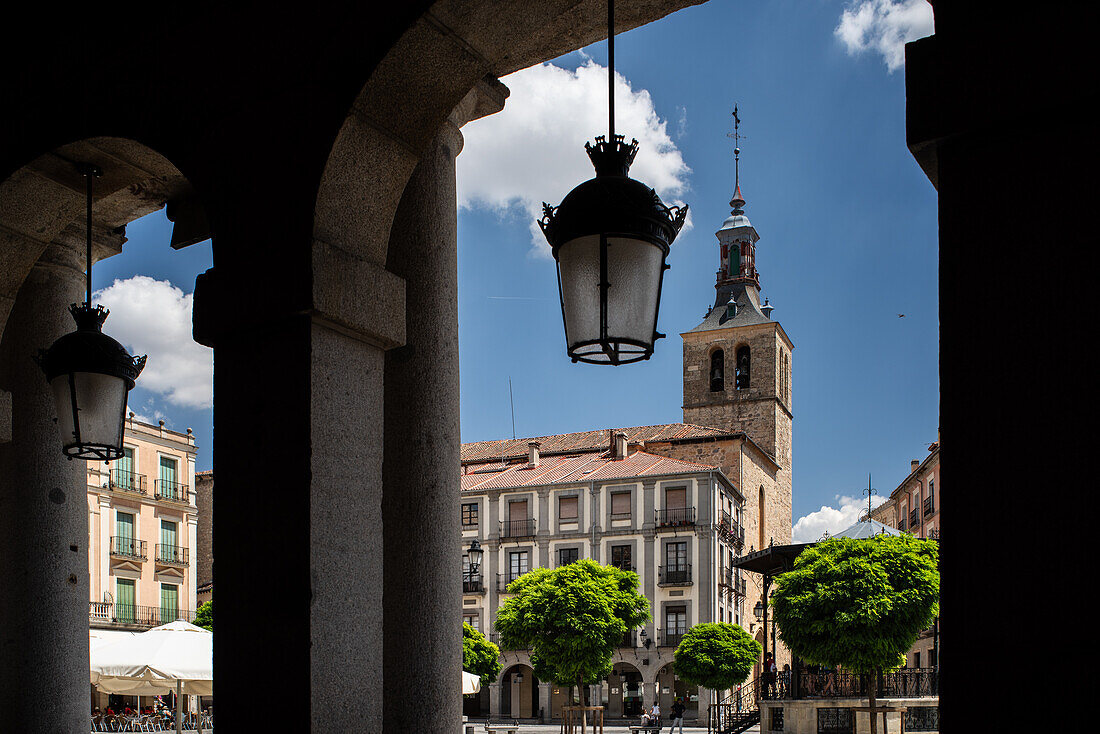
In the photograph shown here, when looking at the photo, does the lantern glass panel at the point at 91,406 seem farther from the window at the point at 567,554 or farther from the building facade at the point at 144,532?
the window at the point at 567,554

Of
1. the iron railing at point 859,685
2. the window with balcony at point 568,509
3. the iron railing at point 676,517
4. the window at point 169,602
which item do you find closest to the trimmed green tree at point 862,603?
the iron railing at point 859,685

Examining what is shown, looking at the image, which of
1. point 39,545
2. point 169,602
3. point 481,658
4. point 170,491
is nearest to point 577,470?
point 481,658

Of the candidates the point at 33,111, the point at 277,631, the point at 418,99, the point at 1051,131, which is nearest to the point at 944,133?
the point at 1051,131

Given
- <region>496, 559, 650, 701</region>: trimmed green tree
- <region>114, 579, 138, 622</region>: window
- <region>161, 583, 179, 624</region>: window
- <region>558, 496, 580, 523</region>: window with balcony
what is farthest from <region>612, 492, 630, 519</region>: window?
<region>114, 579, 138, 622</region>: window

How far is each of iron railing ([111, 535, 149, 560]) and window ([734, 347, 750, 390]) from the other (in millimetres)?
35918

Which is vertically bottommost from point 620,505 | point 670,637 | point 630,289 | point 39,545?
point 670,637

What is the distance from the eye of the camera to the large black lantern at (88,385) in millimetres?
4422

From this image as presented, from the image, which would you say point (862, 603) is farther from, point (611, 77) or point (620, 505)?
point (620, 505)

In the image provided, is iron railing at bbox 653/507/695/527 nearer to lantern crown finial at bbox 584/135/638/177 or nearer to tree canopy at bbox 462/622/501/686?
tree canopy at bbox 462/622/501/686

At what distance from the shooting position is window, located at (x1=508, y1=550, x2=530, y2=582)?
48.5 meters

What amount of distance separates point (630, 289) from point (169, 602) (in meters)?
41.0

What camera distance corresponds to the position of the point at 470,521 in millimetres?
49938

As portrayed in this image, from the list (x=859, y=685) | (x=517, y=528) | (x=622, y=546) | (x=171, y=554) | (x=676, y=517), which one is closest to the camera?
(x=859, y=685)

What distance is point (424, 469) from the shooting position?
133 inches
